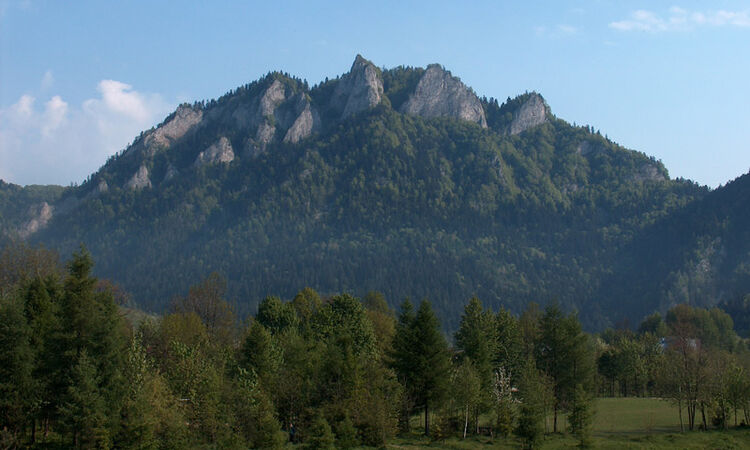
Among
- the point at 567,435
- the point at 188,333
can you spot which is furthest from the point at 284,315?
the point at 567,435

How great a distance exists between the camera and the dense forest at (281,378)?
154 ft

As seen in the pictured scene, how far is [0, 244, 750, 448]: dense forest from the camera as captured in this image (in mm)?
47000

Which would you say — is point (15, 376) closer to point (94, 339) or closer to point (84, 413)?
point (94, 339)

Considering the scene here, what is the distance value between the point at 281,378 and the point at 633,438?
105ft

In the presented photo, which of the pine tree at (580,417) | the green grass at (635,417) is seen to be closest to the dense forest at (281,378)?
the pine tree at (580,417)

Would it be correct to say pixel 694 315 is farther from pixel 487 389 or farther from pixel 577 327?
pixel 487 389

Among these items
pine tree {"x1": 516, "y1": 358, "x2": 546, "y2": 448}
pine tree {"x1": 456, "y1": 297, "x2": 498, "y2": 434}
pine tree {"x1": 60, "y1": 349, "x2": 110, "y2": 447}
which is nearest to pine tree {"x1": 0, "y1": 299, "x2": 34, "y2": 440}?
pine tree {"x1": 60, "y1": 349, "x2": 110, "y2": 447}

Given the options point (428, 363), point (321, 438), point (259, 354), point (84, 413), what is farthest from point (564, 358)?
point (84, 413)

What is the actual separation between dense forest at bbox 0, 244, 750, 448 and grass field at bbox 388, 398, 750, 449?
5.35 feet

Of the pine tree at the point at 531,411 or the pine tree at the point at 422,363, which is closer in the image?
the pine tree at the point at 531,411

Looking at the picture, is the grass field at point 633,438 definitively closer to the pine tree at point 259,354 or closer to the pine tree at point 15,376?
the pine tree at point 259,354

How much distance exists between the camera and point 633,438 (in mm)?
57781

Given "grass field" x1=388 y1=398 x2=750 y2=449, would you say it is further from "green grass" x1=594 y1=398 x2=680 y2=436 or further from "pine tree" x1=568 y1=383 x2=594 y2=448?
"pine tree" x1=568 y1=383 x2=594 y2=448

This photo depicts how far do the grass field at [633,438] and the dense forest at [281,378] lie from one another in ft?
5.35
